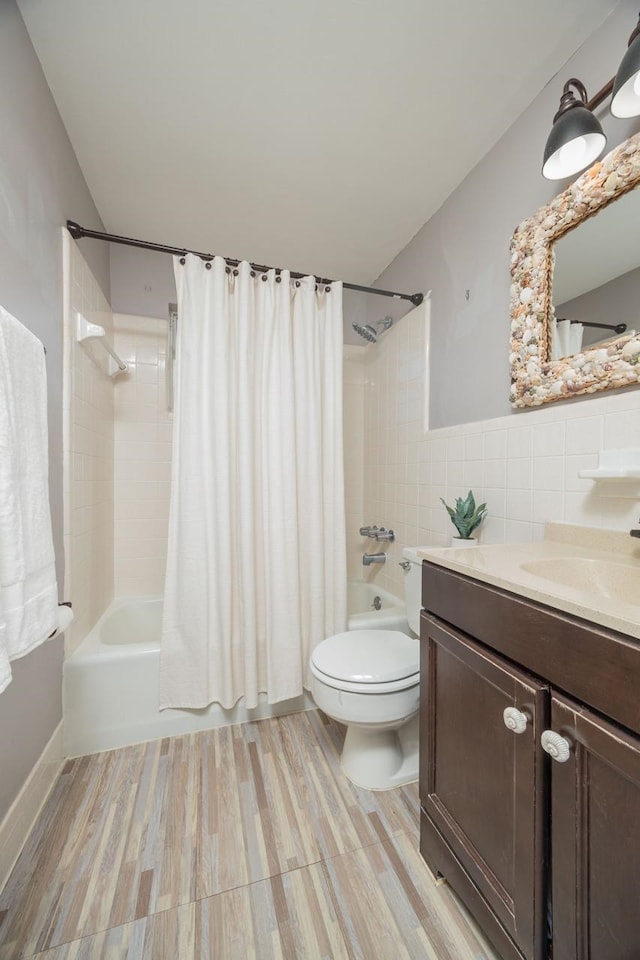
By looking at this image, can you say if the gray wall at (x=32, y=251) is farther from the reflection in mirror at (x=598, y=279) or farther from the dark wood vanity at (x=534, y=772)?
the reflection in mirror at (x=598, y=279)

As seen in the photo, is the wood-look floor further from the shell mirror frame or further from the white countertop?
the shell mirror frame

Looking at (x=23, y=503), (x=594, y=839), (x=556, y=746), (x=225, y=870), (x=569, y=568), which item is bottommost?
(x=225, y=870)

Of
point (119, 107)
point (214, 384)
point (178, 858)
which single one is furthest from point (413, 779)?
point (119, 107)

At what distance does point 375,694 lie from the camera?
1182 millimetres

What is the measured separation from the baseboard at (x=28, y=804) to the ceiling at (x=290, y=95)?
2.22m

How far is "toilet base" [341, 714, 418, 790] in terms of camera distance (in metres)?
1.30

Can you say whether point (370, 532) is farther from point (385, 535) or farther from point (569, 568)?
point (569, 568)

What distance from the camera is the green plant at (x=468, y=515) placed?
1.43 m

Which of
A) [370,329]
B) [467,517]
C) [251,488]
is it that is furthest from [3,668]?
[370,329]

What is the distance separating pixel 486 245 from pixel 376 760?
197 centimetres

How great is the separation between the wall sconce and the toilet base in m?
1.77

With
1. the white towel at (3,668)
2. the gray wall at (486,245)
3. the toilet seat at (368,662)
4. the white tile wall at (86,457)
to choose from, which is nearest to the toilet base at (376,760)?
the toilet seat at (368,662)

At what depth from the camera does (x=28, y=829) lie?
1.12m

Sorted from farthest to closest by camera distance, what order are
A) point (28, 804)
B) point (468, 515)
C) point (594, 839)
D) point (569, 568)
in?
point (468, 515) < point (28, 804) < point (569, 568) < point (594, 839)
